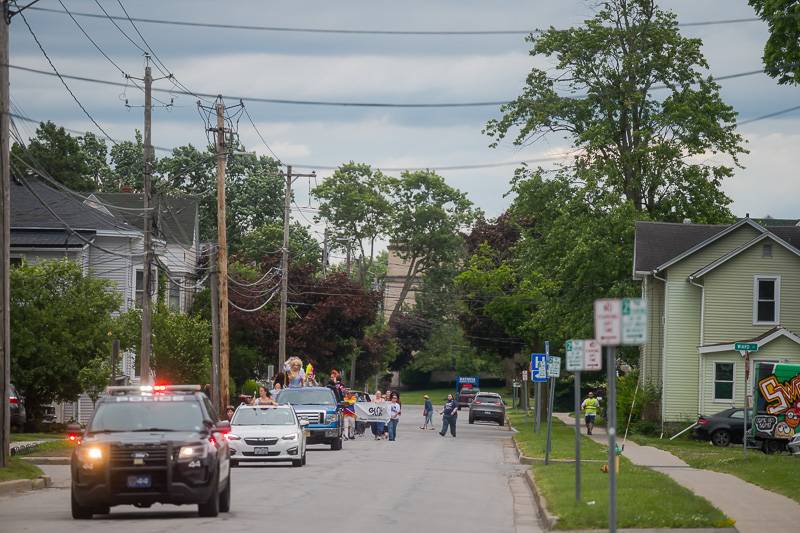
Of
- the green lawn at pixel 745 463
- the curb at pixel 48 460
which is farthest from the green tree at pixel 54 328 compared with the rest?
the green lawn at pixel 745 463

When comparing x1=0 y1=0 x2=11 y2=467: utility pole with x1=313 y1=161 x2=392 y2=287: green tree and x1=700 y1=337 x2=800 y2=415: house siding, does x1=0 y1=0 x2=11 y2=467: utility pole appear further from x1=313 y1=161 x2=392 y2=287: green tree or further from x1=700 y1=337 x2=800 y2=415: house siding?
x1=313 y1=161 x2=392 y2=287: green tree

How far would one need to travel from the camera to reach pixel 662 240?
5269 centimetres

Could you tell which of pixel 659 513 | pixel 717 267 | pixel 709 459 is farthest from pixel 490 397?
pixel 659 513

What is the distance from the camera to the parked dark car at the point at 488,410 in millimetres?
67625

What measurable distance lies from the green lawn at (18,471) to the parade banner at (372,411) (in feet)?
76.4

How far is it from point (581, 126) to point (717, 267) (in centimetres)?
991

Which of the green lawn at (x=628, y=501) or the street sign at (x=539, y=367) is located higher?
the street sign at (x=539, y=367)

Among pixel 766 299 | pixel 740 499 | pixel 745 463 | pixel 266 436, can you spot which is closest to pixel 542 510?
pixel 740 499

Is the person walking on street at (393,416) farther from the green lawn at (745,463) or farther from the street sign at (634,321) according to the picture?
the street sign at (634,321)

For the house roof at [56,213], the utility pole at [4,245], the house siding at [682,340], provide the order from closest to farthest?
1. the utility pole at [4,245]
2. the house siding at [682,340]
3. the house roof at [56,213]

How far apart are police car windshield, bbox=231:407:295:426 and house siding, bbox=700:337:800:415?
69.5ft

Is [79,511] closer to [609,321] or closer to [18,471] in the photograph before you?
[18,471]

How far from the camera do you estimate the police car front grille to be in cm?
1761

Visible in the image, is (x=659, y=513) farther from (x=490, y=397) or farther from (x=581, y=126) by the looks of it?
(x=490, y=397)
